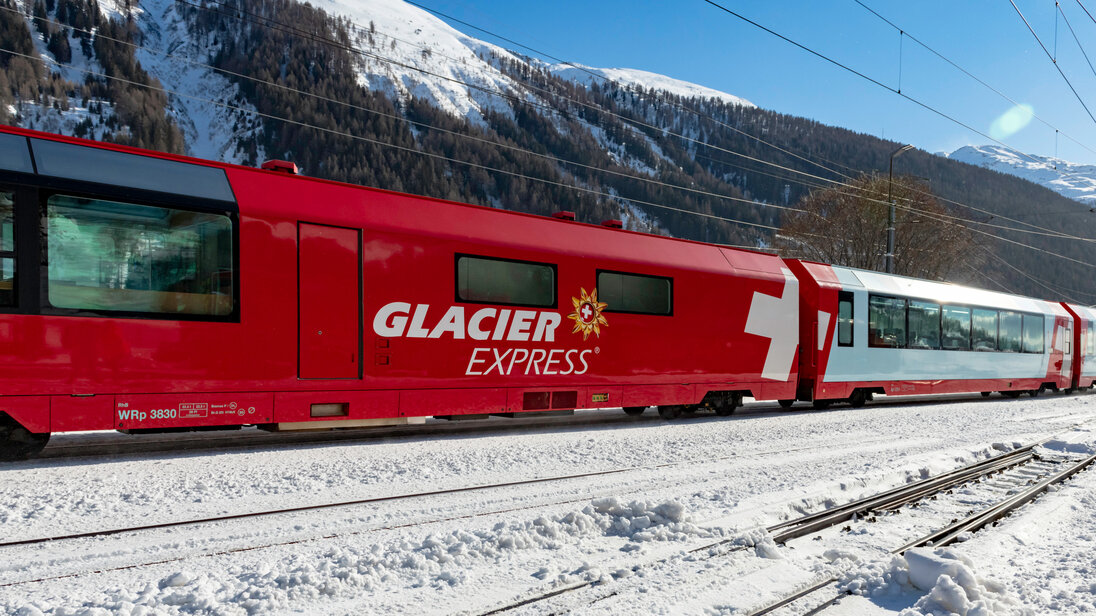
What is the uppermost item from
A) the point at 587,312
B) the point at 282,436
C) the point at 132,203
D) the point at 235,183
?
the point at 235,183

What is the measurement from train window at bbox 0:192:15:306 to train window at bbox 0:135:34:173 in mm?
281

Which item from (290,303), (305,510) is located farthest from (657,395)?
(305,510)

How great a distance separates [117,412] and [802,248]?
140 ft

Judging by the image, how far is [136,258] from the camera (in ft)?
25.0

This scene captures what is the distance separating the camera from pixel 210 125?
137375 mm

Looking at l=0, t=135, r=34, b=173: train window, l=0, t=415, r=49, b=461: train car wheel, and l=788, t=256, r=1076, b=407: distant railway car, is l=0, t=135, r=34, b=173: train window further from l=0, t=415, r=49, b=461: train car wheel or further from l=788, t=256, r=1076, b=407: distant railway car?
l=788, t=256, r=1076, b=407: distant railway car

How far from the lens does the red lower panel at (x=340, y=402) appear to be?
27.6ft

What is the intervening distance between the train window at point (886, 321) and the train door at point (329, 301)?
39.2 feet

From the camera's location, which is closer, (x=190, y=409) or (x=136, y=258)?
(x=136, y=258)

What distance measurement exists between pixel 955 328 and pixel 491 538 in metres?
17.4

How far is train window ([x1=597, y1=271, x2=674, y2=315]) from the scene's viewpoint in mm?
11594

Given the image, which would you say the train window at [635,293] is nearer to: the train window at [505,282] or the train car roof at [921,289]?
the train window at [505,282]

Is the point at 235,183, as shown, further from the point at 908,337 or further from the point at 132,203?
the point at 908,337

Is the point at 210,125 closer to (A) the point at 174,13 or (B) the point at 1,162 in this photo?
(A) the point at 174,13
